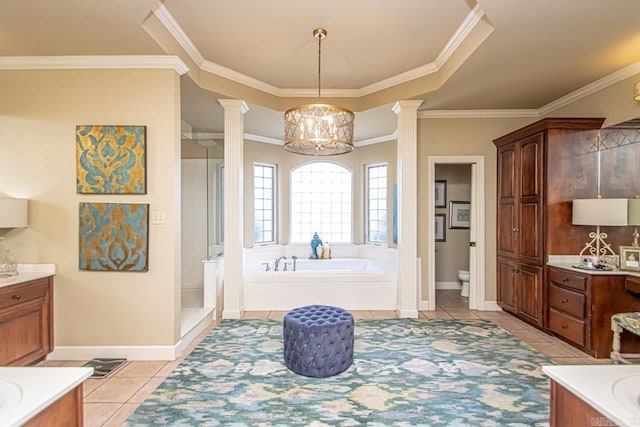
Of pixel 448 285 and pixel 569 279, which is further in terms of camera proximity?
pixel 448 285

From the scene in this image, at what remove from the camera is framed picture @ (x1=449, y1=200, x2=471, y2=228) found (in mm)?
6105

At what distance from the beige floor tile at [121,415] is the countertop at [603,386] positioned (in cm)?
248

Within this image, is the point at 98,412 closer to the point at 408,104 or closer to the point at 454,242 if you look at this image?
the point at 408,104

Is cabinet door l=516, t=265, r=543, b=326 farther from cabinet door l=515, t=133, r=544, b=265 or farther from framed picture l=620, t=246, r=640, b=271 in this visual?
framed picture l=620, t=246, r=640, b=271

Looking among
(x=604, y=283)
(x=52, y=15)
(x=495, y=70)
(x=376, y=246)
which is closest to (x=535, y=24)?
(x=495, y=70)

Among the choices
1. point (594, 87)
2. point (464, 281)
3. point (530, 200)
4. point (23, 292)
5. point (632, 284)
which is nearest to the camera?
point (23, 292)

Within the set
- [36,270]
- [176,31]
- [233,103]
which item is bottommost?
[36,270]

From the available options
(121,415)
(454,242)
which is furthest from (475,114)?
(121,415)

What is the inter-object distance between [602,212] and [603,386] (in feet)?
9.50

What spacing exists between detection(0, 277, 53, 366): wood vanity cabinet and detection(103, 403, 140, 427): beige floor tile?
1.17 metres

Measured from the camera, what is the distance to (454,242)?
242 inches

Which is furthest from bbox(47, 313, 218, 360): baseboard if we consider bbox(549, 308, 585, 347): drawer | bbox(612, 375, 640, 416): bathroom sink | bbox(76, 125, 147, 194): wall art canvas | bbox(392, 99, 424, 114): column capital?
bbox(549, 308, 585, 347): drawer

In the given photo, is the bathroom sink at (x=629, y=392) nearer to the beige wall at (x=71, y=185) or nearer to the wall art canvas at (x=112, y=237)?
the beige wall at (x=71, y=185)

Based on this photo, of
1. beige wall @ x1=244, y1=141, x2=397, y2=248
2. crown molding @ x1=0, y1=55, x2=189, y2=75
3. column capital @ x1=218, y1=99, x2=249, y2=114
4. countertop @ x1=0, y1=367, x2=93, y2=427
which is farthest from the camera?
beige wall @ x1=244, y1=141, x2=397, y2=248
